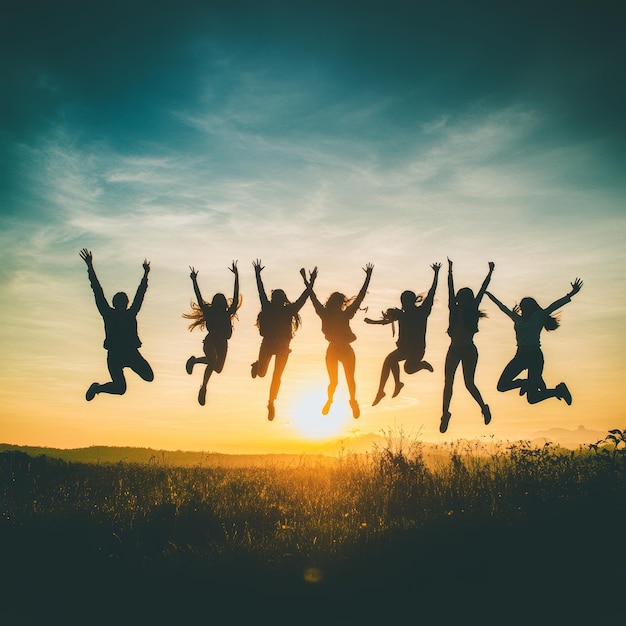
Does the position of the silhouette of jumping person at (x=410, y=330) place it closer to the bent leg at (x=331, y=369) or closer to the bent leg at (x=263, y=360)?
the bent leg at (x=331, y=369)

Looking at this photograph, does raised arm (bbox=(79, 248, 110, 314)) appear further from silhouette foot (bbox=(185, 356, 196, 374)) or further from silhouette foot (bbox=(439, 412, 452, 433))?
silhouette foot (bbox=(439, 412, 452, 433))

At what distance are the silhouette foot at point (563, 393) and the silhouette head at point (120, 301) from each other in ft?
27.9

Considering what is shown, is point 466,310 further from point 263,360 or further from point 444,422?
point 263,360

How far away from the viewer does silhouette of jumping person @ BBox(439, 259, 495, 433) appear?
30.6 ft

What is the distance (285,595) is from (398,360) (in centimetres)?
496

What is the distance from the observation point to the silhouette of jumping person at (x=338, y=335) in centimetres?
973

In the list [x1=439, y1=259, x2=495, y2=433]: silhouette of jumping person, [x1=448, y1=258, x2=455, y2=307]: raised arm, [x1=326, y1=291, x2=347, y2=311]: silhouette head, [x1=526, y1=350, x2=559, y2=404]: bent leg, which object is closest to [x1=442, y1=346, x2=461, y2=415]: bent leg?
Result: [x1=439, y1=259, x2=495, y2=433]: silhouette of jumping person

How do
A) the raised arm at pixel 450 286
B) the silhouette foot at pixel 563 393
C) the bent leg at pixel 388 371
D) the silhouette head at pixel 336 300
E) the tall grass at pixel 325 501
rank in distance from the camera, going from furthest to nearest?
1. the bent leg at pixel 388 371
2. the silhouette head at pixel 336 300
3. the silhouette foot at pixel 563 393
4. the raised arm at pixel 450 286
5. the tall grass at pixel 325 501

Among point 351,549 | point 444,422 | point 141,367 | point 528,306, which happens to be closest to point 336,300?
point 444,422

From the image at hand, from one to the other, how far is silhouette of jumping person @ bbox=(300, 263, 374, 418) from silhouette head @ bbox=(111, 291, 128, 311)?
362 cm

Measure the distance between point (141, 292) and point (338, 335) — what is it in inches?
153

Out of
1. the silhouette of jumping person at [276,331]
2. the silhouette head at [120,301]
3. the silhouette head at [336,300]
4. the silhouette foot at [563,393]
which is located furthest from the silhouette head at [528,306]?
the silhouette head at [120,301]

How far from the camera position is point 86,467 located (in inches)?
659

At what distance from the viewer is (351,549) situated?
729cm
